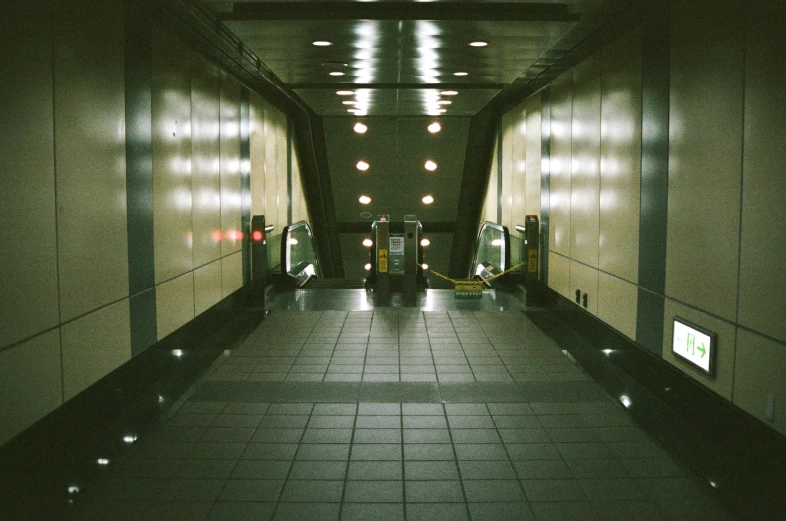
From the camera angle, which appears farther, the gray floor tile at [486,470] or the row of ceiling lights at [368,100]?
the row of ceiling lights at [368,100]

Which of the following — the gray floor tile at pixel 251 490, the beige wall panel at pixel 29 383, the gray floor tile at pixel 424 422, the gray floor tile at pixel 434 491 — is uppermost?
the beige wall panel at pixel 29 383

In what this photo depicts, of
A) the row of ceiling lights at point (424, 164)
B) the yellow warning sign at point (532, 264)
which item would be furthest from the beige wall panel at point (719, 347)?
the row of ceiling lights at point (424, 164)

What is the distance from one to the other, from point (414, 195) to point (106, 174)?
1316 centimetres

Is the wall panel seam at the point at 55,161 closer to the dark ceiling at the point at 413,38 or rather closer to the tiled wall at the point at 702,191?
the dark ceiling at the point at 413,38

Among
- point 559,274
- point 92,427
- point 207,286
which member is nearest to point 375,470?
point 92,427

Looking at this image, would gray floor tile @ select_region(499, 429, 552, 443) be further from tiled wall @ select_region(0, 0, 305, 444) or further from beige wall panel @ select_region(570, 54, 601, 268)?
beige wall panel @ select_region(570, 54, 601, 268)

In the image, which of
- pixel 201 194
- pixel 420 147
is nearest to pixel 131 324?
pixel 201 194

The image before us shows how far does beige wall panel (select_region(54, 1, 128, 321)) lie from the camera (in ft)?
13.9

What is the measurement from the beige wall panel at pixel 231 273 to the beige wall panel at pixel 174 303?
1477mm

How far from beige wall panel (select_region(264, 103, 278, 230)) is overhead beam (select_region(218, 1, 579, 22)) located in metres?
5.44

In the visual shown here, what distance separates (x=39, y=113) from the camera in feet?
12.8

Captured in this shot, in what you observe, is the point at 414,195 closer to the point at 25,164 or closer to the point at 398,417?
the point at 398,417

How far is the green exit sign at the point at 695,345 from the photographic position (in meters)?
4.42

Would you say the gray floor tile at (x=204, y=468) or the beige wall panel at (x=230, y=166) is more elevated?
the beige wall panel at (x=230, y=166)
